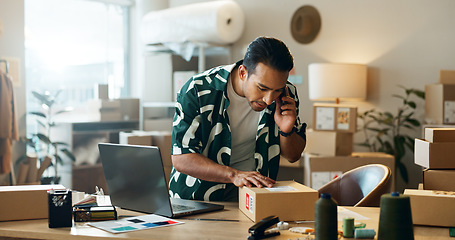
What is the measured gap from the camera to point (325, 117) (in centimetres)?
418

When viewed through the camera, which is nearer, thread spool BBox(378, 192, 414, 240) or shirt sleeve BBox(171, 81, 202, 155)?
thread spool BBox(378, 192, 414, 240)

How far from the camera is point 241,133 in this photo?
87.2 inches

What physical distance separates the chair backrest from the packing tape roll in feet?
9.31

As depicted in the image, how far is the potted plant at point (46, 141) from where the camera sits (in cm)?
493

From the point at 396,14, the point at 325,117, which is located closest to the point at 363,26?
the point at 396,14

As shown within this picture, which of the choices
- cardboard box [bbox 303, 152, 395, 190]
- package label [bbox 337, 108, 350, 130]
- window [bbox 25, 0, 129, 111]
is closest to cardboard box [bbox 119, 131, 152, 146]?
cardboard box [bbox 303, 152, 395, 190]

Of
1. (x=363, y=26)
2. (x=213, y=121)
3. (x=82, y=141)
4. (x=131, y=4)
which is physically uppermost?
(x=131, y=4)

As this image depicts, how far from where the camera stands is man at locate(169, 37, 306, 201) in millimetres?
1962

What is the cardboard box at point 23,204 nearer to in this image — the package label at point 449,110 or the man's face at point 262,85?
the man's face at point 262,85

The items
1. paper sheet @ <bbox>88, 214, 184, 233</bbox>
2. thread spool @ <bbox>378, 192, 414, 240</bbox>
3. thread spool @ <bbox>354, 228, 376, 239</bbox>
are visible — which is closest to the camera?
thread spool @ <bbox>378, 192, 414, 240</bbox>

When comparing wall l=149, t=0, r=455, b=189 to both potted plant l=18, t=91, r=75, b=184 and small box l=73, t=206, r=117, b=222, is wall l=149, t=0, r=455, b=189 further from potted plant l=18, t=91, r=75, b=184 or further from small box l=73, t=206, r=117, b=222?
small box l=73, t=206, r=117, b=222

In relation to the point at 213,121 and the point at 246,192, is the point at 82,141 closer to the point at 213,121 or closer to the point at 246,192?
the point at 213,121

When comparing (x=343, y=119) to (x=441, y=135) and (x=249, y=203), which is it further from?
(x=249, y=203)

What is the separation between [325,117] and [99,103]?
245 cm
